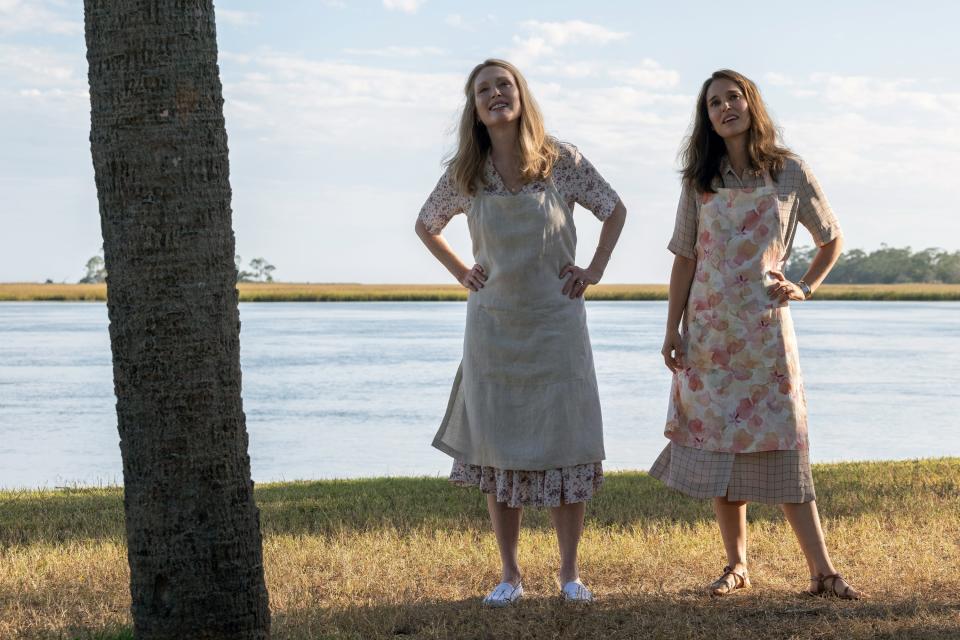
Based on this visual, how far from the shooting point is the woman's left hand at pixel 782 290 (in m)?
4.59

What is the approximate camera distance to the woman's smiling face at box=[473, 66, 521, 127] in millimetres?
4566

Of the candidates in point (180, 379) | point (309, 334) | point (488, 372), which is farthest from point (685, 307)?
point (309, 334)

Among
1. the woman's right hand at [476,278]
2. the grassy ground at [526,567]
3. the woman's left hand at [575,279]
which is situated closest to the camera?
the grassy ground at [526,567]

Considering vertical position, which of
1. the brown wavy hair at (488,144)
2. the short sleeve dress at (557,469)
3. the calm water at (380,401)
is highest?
the brown wavy hair at (488,144)

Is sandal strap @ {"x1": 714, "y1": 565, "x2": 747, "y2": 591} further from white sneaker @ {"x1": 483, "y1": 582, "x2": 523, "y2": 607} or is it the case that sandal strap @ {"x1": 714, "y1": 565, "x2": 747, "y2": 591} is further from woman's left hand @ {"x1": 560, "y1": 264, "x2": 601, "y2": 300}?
woman's left hand @ {"x1": 560, "y1": 264, "x2": 601, "y2": 300}

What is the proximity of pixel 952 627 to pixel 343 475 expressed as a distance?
751 centimetres

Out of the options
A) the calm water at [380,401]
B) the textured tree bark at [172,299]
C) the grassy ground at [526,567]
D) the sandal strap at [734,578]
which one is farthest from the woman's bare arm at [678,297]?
the calm water at [380,401]

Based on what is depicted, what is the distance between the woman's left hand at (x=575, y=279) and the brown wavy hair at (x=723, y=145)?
23.9 inches

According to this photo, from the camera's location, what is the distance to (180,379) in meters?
3.46

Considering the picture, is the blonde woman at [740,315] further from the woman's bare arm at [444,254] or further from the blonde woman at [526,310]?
the woman's bare arm at [444,254]

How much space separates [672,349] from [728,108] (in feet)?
3.29

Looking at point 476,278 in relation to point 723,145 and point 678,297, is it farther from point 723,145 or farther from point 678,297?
point 723,145

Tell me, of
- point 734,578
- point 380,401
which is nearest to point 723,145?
point 734,578

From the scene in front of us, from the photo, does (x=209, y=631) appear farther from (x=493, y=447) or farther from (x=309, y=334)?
(x=309, y=334)
